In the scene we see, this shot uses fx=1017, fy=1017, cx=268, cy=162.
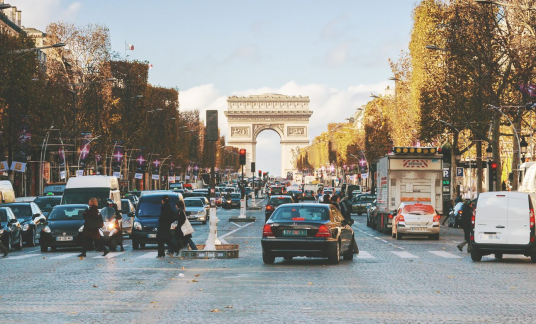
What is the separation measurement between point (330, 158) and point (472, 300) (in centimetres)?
15772

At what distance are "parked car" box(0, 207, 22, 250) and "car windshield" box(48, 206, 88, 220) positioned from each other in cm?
133

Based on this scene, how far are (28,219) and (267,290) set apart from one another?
68.7ft

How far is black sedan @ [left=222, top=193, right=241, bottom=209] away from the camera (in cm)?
8456

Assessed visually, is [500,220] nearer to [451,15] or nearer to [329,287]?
[329,287]

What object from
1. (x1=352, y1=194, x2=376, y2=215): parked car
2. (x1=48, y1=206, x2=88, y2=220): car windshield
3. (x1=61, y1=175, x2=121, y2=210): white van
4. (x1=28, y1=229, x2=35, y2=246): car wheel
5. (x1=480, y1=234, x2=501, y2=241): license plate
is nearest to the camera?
(x1=480, y1=234, x2=501, y2=241): license plate

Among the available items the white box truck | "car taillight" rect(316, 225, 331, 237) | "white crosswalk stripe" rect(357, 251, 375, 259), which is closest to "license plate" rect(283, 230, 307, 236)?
"car taillight" rect(316, 225, 331, 237)

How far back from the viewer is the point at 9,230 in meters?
31.2

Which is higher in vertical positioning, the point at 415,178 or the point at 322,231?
the point at 415,178

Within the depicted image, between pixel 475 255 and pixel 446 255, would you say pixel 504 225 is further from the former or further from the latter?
pixel 446 255

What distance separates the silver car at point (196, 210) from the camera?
52844mm

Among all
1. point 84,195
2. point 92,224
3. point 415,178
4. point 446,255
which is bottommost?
point 446,255

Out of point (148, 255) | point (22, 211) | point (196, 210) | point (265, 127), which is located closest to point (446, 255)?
→ point (148, 255)

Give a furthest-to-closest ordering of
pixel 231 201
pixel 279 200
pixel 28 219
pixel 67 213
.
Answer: pixel 231 201 → pixel 279 200 → pixel 28 219 → pixel 67 213

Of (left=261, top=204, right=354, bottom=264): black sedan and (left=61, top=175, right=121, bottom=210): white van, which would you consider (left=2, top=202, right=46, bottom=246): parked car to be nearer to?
(left=61, top=175, right=121, bottom=210): white van
